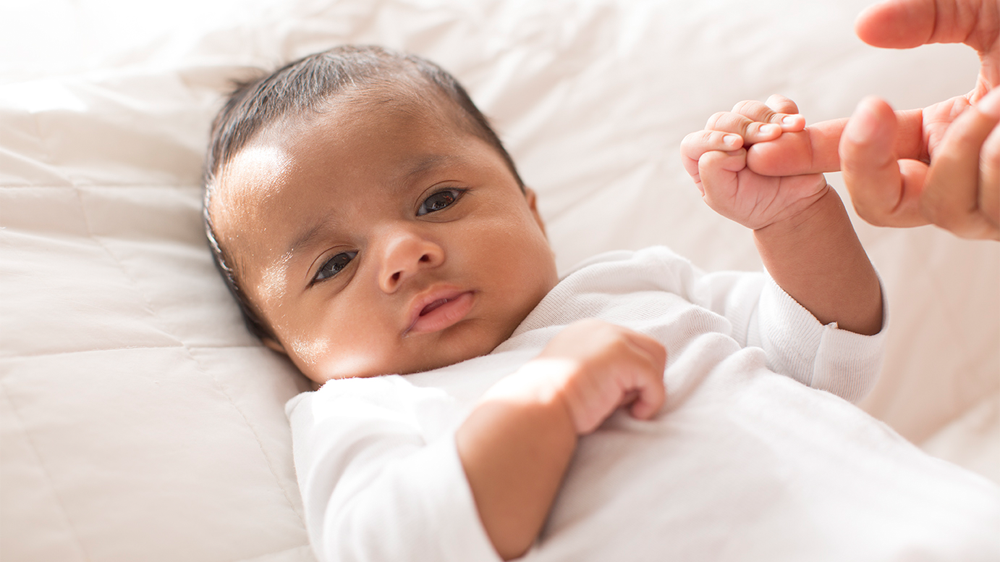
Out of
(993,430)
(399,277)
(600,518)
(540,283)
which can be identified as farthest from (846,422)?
(993,430)

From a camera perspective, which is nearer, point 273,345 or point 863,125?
point 863,125

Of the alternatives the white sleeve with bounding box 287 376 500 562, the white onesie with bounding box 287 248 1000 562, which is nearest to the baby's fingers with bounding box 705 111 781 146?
the white onesie with bounding box 287 248 1000 562

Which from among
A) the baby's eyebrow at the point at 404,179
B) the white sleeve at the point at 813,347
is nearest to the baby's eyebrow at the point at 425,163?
the baby's eyebrow at the point at 404,179

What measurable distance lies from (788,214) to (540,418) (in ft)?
1.48

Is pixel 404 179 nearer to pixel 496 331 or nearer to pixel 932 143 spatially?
pixel 496 331

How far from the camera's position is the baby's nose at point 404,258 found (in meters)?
0.88

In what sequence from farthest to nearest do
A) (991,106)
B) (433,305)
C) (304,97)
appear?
(304,97) → (433,305) → (991,106)

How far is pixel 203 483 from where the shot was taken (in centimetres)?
78

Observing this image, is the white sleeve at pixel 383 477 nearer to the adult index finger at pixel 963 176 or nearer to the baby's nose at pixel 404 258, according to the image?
the baby's nose at pixel 404 258

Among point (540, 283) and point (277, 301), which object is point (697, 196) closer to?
point (540, 283)

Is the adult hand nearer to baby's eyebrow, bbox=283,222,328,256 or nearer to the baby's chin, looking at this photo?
the baby's chin

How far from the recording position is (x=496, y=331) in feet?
3.15

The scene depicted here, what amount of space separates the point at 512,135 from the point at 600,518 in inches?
37.9

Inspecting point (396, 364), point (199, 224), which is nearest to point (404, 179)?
point (396, 364)
